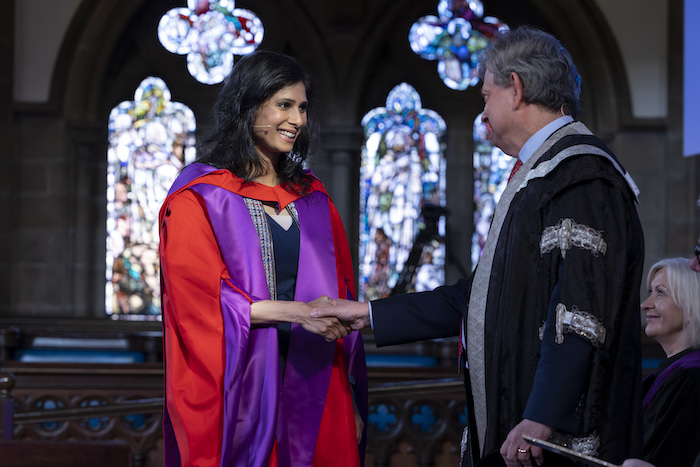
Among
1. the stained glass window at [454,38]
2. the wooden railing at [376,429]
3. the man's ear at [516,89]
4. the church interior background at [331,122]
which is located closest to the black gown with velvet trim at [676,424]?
the man's ear at [516,89]

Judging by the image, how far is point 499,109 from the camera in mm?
1990

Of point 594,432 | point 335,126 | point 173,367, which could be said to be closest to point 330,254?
point 173,367

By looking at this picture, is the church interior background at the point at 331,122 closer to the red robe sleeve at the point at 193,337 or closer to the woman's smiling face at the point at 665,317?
the woman's smiling face at the point at 665,317

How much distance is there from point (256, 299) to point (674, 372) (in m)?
1.17

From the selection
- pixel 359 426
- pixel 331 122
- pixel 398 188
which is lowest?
pixel 359 426

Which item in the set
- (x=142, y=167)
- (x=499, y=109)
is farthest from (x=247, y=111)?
(x=142, y=167)

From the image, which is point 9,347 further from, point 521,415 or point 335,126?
point 335,126

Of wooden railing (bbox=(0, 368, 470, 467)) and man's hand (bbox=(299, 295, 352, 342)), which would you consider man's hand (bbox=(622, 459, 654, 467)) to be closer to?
man's hand (bbox=(299, 295, 352, 342))

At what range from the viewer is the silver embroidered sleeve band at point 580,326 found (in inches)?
68.9

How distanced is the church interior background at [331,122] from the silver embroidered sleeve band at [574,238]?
652 cm

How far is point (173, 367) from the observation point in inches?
84.1

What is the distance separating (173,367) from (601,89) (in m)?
7.12

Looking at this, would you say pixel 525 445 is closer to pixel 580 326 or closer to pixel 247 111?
pixel 580 326

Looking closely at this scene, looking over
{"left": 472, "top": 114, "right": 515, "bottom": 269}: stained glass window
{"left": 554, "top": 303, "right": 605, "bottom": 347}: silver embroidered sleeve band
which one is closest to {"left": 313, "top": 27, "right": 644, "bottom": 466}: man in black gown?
{"left": 554, "top": 303, "right": 605, "bottom": 347}: silver embroidered sleeve band
